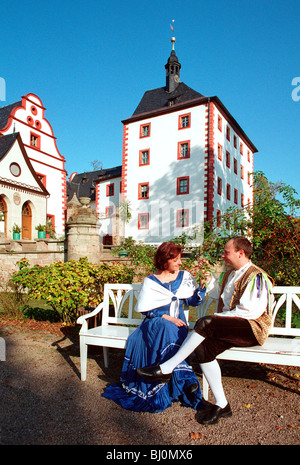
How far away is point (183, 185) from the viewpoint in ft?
96.7

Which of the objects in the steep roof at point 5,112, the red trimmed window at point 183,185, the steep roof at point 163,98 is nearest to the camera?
the steep roof at point 5,112

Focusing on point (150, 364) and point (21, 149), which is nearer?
point (150, 364)

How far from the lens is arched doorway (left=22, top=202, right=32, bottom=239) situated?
91.5ft

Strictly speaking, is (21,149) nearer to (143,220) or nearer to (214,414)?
(143,220)

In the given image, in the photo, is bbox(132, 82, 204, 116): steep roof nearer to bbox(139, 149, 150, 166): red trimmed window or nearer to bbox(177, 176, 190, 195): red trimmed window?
bbox(139, 149, 150, 166): red trimmed window

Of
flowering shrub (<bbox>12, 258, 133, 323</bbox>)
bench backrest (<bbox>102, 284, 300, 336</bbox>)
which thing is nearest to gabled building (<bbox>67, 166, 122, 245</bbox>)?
flowering shrub (<bbox>12, 258, 133, 323</bbox>)

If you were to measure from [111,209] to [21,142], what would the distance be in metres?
11.8

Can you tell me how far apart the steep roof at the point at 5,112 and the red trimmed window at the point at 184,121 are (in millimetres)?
13977

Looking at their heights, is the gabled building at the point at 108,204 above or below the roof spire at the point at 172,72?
below

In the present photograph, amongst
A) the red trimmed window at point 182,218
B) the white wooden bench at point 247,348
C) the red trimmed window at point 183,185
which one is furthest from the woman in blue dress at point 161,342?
the red trimmed window at point 183,185

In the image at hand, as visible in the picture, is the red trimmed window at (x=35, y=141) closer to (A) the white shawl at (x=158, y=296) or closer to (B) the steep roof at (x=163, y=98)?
(B) the steep roof at (x=163, y=98)

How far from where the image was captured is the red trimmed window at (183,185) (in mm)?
29138

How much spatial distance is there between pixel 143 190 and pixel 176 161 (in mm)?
4105

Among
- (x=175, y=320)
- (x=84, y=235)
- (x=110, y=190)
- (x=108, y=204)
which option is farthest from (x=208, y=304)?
(x=110, y=190)
